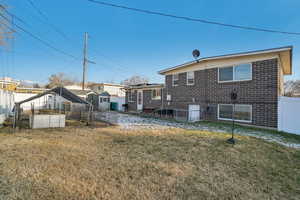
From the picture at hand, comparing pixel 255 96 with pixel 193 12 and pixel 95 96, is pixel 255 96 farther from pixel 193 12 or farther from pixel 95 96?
pixel 95 96

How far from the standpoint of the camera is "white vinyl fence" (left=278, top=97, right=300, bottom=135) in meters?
7.80

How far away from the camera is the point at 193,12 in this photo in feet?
28.7

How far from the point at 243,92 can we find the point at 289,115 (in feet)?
8.53

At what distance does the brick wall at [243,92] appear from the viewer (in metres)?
8.73

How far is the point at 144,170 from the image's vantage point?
348 cm

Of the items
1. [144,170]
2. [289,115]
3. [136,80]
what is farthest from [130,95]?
[136,80]

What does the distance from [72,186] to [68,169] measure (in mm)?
758

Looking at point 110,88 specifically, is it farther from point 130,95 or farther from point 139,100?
point 139,100

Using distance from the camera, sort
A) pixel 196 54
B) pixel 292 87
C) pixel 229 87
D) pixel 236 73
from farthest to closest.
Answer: pixel 292 87, pixel 196 54, pixel 229 87, pixel 236 73

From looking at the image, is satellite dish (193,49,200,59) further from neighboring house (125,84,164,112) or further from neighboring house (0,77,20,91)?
neighboring house (0,77,20,91)

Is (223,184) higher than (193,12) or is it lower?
lower

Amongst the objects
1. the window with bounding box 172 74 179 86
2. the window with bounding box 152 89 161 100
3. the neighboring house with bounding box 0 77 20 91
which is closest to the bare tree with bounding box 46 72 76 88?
the neighboring house with bounding box 0 77 20 91

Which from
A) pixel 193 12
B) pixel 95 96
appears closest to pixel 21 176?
pixel 193 12

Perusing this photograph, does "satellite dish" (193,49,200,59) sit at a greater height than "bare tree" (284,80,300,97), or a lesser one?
greater
